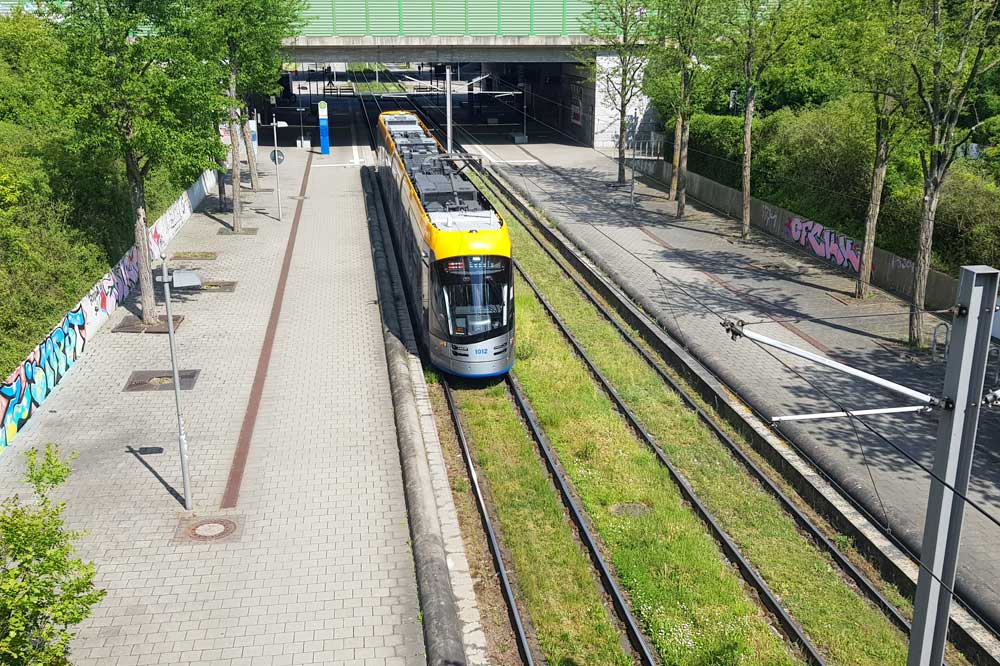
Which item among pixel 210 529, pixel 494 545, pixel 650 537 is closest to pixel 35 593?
pixel 210 529

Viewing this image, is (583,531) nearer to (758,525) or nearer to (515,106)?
(758,525)

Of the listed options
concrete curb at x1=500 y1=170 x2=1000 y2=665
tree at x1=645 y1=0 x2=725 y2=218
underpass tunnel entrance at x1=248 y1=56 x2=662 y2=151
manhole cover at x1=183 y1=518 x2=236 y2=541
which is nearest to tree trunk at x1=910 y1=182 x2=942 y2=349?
concrete curb at x1=500 y1=170 x2=1000 y2=665

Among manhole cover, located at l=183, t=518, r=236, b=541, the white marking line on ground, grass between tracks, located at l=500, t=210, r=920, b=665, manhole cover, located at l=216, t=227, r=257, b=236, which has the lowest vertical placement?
grass between tracks, located at l=500, t=210, r=920, b=665

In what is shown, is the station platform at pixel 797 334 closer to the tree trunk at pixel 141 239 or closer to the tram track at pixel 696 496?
the tram track at pixel 696 496

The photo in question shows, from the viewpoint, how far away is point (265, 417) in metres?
17.0

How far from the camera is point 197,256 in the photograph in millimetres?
28781

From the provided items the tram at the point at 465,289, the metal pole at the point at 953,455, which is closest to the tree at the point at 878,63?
the tram at the point at 465,289

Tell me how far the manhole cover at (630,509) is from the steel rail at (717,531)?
0.80 m

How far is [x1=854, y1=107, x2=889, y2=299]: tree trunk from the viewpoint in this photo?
73.7ft

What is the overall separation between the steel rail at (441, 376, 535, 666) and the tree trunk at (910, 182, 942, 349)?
36.3 feet

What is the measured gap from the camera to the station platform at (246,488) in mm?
10891

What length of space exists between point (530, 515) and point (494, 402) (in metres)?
4.63

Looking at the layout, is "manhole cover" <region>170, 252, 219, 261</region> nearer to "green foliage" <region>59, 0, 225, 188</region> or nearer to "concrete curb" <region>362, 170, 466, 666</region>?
"green foliage" <region>59, 0, 225, 188</region>

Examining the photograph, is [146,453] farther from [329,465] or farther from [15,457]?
[329,465]
